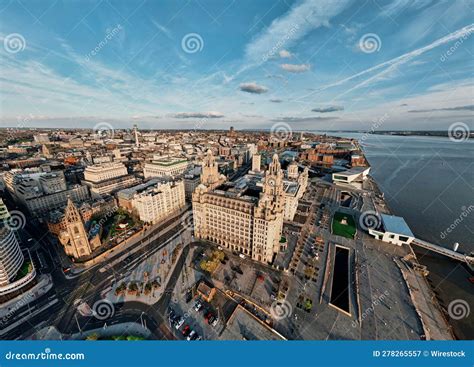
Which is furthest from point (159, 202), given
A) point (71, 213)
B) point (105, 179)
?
point (105, 179)

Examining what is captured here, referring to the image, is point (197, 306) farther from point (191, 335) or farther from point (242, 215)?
point (242, 215)

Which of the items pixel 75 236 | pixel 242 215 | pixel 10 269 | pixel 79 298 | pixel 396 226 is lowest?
pixel 79 298

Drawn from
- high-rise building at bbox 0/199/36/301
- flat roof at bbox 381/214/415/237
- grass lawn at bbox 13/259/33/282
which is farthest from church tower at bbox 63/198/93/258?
flat roof at bbox 381/214/415/237

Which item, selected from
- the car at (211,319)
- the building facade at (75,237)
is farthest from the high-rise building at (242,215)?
the building facade at (75,237)

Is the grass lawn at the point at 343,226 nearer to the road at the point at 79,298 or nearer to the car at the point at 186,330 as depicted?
the road at the point at 79,298

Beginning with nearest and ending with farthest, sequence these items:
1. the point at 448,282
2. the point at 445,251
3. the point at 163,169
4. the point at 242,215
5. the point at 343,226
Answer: the point at 448,282
the point at 242,215
the point at 445,251
the point at 343,226
the point at 163,169

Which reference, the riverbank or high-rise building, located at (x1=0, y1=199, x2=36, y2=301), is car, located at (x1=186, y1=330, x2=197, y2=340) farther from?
the riverbank
